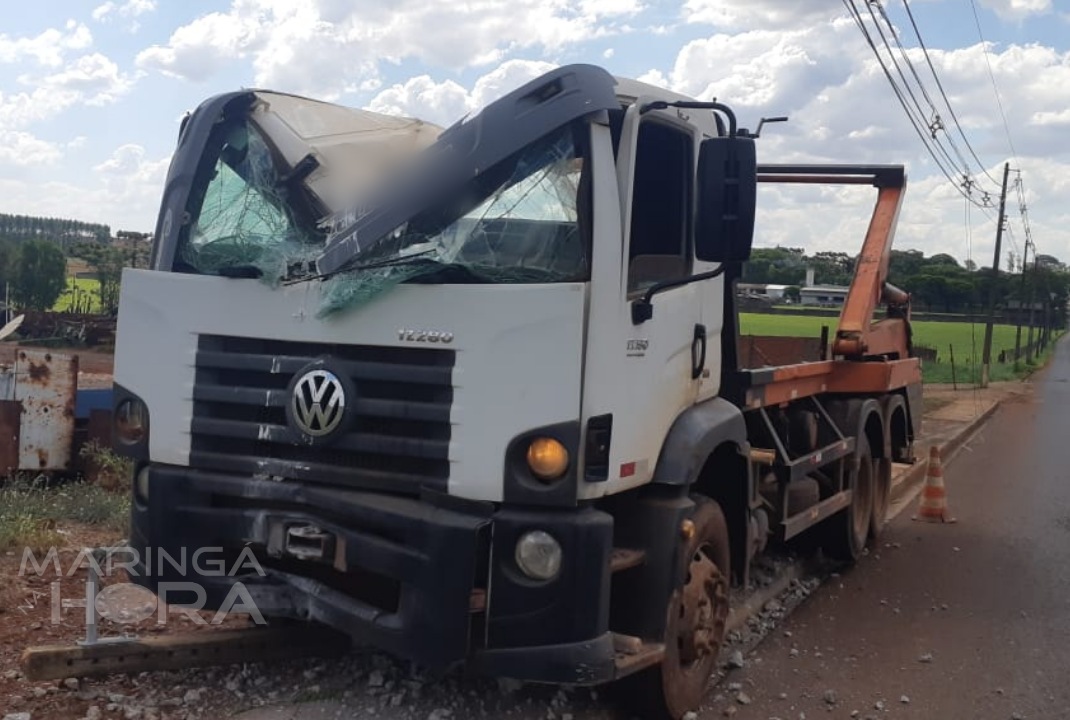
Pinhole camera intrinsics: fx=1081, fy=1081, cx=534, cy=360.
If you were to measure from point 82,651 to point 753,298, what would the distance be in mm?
3930

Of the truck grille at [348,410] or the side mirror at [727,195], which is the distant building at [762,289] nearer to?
the side mirror at [727,195]

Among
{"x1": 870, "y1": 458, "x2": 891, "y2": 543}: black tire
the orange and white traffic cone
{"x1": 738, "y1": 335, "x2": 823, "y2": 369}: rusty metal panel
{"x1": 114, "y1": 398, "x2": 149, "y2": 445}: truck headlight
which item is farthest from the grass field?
{"x1": 114, "y1": 398, "x2": 149, "y2": 445}: truck headlight

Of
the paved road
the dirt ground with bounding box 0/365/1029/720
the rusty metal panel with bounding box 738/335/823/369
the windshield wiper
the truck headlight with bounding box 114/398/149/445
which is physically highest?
the windshield wiper

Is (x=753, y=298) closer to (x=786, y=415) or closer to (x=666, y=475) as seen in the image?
(x=786, y=415)

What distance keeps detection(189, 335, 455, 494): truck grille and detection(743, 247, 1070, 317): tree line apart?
1.69 metres

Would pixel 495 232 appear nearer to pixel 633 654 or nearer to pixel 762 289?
pixel 633 654

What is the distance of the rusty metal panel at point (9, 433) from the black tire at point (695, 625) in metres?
5.30

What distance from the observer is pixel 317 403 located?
4137 millimetres

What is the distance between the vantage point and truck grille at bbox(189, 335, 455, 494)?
4023 millimetres

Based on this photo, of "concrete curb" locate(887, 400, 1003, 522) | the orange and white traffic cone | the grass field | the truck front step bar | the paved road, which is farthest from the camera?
"concrete curb" locate(887, 400, 1003, 522)

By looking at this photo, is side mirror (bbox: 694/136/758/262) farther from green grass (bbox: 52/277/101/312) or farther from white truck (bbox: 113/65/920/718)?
green grass (bbox: 52/277/101/312)

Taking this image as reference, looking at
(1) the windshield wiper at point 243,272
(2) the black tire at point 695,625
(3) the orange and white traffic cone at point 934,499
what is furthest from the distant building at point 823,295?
(1) the windshield wiper at point 243,272

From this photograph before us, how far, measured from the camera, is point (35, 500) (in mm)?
7430

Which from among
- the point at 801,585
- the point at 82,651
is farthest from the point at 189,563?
the point at 801,585
